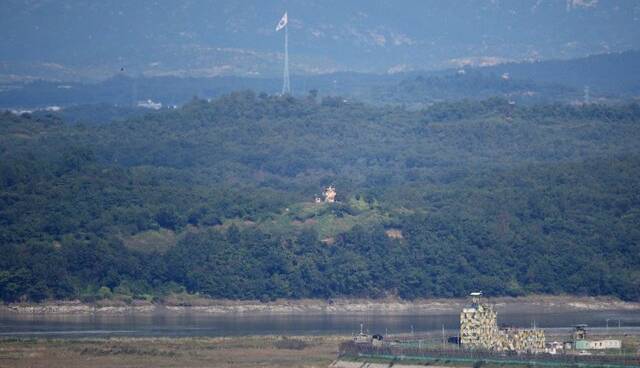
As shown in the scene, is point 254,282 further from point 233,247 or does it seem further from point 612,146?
point 612,146

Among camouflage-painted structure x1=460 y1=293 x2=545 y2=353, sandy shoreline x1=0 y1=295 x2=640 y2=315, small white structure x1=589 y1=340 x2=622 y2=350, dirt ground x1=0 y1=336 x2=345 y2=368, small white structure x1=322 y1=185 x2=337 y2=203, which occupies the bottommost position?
sandy shoreline x1=0 y1=295 x2=640 y2=315

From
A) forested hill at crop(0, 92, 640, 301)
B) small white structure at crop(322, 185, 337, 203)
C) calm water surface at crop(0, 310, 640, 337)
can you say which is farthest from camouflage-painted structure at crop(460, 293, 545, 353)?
small white structure at crop(322, 185, 337, 203)

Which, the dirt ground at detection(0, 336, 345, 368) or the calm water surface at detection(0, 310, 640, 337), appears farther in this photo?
the calm water surface at detection(0, 310, 640, 337)

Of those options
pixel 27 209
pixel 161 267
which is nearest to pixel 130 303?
pixel 161 267

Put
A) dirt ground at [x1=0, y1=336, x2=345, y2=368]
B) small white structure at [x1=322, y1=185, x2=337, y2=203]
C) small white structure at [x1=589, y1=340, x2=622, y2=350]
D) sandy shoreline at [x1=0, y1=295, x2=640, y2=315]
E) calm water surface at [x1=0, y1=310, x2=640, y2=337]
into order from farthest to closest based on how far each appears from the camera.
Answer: small white structure at [x1=322, y1=185, x2=337, y2=203]
sandy shoreline at [x1=0, y1=295, x2=640, y2=315]
calm water surface at [x1=0, y1=310, x2=640, y2=337]
dirt ground at [x1=0, y1=336, x2=345, y2=368]
small white structure at [x1=589, y1=340, x2=622, y2=350]

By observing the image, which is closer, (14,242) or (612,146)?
(14,242)

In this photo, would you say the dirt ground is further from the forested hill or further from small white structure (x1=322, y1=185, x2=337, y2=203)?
small white structure (x1=322, y1=185, x2=337, y2=203)
